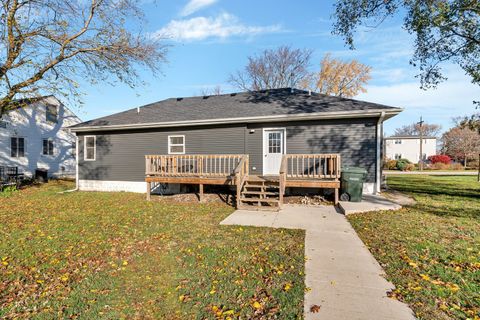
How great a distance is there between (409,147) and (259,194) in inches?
1689

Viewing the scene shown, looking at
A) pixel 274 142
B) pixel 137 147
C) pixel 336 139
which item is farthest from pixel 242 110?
pixel 137 147

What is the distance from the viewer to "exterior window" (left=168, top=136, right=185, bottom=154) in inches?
442

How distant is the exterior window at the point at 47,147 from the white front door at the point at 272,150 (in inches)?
698

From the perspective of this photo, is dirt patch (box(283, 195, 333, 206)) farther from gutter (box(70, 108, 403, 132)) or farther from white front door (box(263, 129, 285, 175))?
gutter (box(70, 108, 403, 132))

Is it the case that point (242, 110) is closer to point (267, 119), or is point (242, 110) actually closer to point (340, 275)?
point (267, 119)

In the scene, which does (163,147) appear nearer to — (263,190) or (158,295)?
(263,190)

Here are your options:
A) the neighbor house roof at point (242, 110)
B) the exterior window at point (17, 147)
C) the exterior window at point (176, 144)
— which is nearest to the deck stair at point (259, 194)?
the neighbor house roof at point (242, 110)

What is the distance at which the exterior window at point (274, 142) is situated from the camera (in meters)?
10.0

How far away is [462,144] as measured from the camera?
34938 mm

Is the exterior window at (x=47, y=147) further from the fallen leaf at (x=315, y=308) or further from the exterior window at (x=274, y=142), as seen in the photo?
the fallen leaf at (x=315, y=308)

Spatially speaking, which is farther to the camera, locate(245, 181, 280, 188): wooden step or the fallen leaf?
locate(245, 181, 280, 188): wooden step

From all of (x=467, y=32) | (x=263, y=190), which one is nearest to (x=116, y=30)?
(x=263, y=190)

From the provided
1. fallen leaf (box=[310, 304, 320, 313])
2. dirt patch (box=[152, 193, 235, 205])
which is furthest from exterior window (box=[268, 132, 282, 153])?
fallen leaf (box=[310, 304, 320, 313])

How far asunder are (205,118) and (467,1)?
10.5 meters
